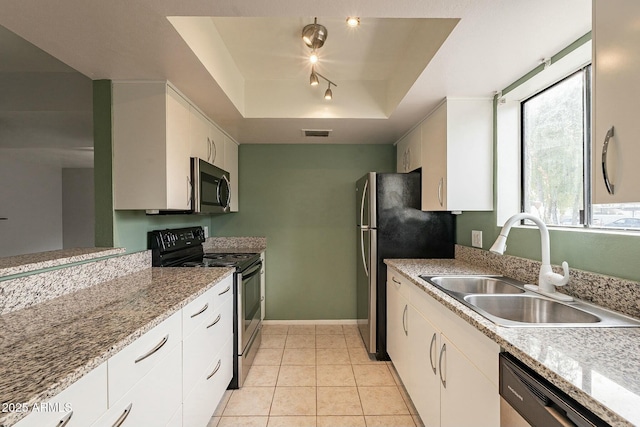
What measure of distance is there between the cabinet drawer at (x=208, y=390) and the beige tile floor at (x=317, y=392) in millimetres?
199

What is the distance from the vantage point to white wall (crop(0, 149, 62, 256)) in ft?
13.7

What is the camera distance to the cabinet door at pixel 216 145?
2.65 meters

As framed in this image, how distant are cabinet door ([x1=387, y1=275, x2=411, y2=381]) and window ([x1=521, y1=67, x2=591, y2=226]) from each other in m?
1.07

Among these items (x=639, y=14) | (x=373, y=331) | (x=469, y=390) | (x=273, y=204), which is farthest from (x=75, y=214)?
(x=639, y=14)

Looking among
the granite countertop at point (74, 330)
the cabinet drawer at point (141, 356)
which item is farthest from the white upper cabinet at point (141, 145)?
the cabinet drawer at point (141, 356)

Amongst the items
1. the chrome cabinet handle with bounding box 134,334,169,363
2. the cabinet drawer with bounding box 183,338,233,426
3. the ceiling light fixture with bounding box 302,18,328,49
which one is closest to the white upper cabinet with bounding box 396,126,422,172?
the ceiling light fixture with bounding box 302,18,328,49

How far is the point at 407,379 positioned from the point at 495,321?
114 cm

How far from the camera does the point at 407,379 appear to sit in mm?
1981

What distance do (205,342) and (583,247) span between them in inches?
78.6

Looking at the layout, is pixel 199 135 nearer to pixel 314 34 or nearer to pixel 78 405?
pixel 314 34

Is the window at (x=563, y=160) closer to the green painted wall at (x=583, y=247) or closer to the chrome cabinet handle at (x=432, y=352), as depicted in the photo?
the green painted wall at (x=583, y=247)

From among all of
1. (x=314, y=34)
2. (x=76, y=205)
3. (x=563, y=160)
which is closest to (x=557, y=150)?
(x=563, y=160)

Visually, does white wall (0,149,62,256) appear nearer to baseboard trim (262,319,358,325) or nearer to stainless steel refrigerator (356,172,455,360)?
baseboard trim (262,319,358,325)

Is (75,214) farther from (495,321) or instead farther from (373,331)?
(495,321)
